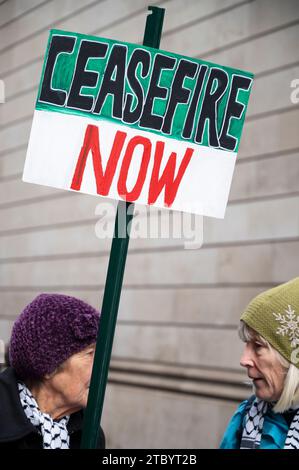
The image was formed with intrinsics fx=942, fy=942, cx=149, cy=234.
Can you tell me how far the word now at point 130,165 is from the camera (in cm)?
319

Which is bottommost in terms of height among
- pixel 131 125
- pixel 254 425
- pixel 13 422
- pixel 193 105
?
pixel 13 422

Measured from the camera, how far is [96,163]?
3197 millimetres

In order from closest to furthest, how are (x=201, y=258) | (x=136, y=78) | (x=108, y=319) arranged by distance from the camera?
(x=108, y=319) < (x=136, y=78) < (x=201, y=258)

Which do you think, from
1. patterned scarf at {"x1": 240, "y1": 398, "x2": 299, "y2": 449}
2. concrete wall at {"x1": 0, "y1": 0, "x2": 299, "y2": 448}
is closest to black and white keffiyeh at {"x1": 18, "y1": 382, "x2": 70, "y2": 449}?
patterned scarf at {"x1": 240, "y1": 398, "x2": 299, "y2": 449}

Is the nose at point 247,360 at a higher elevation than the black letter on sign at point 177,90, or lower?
lower

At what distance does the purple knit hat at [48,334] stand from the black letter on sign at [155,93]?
69 cm

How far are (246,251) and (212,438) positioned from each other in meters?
1.77

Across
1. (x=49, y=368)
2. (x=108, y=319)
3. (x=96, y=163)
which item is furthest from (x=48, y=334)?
(x=96, y=163)

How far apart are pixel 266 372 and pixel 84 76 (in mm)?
1181

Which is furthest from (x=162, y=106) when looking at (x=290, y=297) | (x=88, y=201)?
(x=88, y=201)

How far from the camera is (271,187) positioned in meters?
8.63

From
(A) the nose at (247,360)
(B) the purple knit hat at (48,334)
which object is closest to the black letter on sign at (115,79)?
(B) the purple knit hat at (48,334)

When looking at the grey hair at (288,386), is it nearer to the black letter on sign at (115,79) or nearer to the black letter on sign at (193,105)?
the black letter on sign at (193,105)

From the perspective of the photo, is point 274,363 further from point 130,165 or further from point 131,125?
point 131,125
